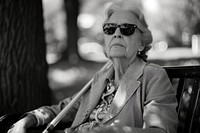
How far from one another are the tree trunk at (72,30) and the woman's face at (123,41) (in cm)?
739

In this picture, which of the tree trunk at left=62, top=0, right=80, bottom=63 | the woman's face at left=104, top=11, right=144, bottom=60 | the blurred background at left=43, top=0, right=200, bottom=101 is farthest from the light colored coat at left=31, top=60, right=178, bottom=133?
the tree trunk at left=62, top=0, right=80, bottom=63

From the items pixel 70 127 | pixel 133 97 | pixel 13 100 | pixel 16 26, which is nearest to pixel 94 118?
pixel 70 127

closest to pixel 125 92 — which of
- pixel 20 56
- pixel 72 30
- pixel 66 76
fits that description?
pixel 20 56

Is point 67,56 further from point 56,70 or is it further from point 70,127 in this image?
point 70,127

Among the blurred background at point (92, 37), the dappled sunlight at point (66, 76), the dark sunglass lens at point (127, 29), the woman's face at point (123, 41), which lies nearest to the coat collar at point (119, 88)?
the woman's face at point (123, 41)

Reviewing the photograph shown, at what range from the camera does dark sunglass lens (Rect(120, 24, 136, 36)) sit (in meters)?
2.97

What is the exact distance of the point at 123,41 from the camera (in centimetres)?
299

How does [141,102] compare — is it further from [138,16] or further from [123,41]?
[138,16]

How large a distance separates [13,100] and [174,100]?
1.76 metres

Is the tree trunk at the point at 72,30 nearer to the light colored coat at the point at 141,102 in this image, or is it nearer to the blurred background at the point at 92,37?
the blurred background at the point at 92,37

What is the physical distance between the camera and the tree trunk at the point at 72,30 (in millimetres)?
10406

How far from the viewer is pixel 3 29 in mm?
3787

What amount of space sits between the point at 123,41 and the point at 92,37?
32.5 feet

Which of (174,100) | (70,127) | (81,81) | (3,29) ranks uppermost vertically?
(3,29)
